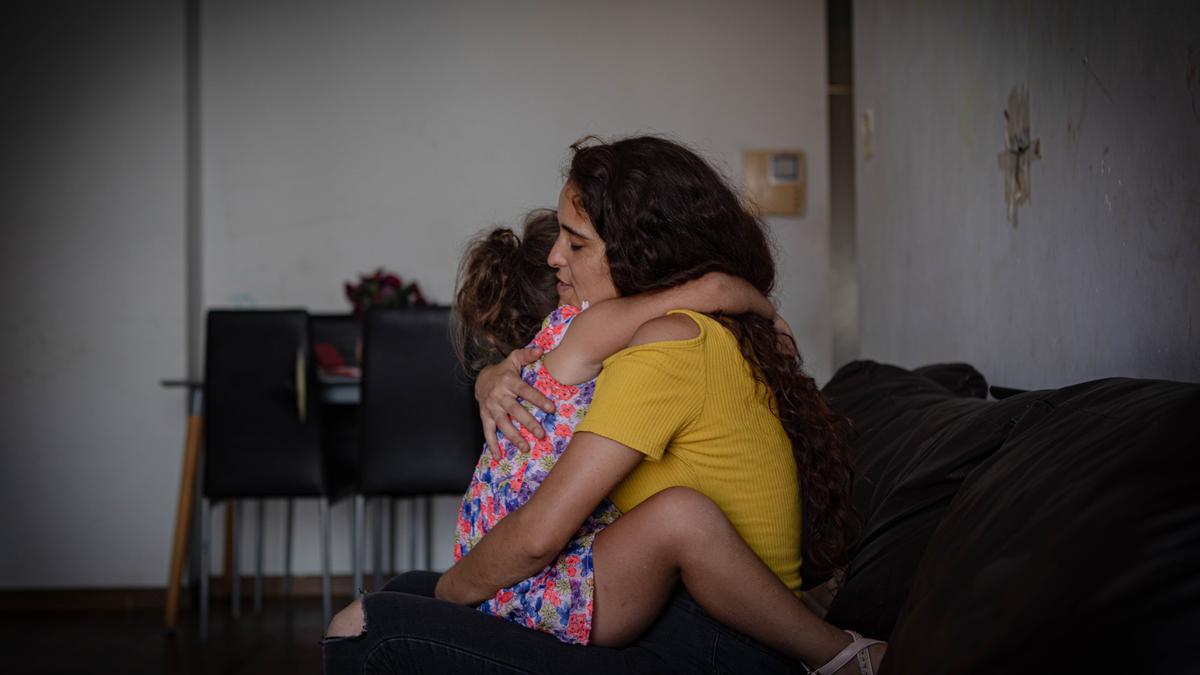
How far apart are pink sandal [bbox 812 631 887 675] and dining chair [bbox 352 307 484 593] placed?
7.02ft

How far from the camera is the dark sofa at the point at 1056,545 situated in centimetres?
56

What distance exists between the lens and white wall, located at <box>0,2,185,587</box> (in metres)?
3.86

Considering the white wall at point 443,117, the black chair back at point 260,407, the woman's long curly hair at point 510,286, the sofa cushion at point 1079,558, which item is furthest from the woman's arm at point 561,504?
the white wall at point 443,117

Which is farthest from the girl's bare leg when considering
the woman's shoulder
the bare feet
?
the woman's shoulder

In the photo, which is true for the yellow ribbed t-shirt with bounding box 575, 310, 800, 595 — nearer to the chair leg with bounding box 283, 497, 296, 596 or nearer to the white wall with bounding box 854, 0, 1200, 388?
the white wall with bounding box 854, 0, 1200, 388

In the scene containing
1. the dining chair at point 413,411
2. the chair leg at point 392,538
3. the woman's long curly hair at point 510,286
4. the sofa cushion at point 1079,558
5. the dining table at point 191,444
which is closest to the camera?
the sofa cushion at point 1079,558

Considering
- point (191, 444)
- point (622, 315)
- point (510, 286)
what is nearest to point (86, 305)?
point (191, 444)

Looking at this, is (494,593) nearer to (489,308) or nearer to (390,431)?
(489,308)

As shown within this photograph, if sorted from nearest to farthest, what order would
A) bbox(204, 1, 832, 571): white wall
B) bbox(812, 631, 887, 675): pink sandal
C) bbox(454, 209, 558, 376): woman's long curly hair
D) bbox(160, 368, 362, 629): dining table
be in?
bbox(812, 631, 887, 675): pink sandal → bbox(454, 209, 558, 376): woman's long curly hair → bbox(160, 368, 362, 629): dining table → bbox(204, 1, 832, 571): white wall

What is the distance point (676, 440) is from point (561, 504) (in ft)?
0.49

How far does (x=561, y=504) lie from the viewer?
1078 mm

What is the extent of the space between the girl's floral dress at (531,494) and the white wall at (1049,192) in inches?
25.7

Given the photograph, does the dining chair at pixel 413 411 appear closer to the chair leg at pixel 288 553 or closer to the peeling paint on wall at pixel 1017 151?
the chair leg at pixel 288 553

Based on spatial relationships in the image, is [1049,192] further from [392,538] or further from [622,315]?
[392,538]
